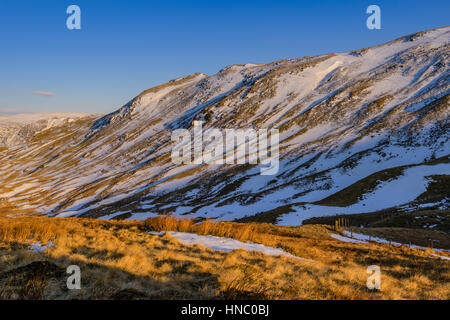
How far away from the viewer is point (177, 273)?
7.54 m

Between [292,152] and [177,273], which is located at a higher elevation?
[292,152]

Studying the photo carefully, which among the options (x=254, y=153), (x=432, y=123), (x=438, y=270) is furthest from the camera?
(x=254, y=153)

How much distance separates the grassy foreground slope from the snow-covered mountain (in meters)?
29.9

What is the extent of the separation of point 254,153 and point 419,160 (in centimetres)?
4466

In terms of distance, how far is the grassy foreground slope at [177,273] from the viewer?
602 centimetres

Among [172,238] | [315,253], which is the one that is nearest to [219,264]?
[172,238]

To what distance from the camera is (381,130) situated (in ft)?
256

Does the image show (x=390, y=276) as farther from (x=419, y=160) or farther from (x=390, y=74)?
(x=390, y=74)

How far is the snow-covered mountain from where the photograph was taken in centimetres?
4916

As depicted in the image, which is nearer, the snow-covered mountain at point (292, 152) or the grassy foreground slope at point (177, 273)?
the grassy foreground slope at point (177, 273)

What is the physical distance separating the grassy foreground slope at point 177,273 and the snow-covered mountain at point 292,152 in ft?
98.1

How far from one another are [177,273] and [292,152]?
3070 inches

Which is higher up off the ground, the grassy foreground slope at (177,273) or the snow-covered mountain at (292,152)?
the snow-covered mountain at (292,152)

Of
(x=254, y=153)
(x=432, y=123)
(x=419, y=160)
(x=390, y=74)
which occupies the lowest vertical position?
(x=419, y=160)
